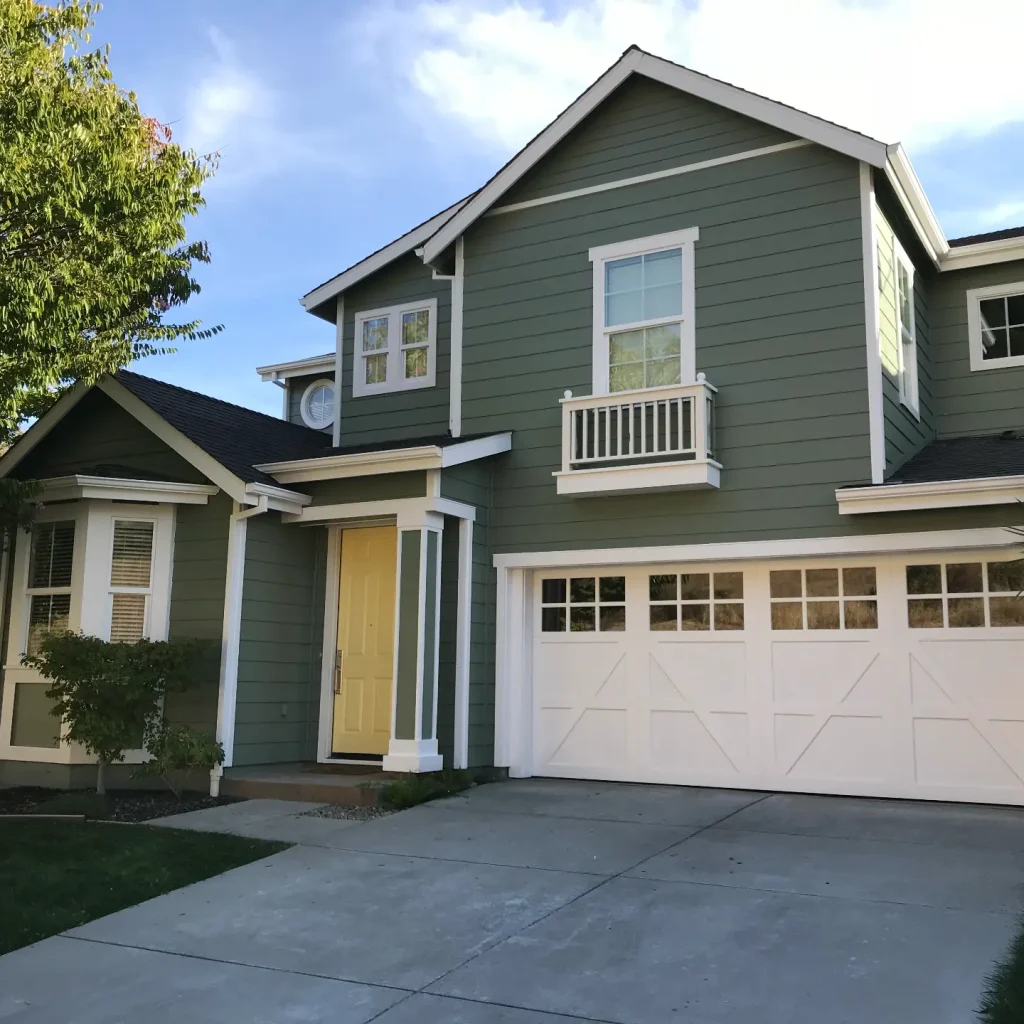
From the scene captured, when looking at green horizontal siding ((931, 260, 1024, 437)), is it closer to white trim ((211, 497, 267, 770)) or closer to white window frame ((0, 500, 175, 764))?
white trim ((211, 497, 267, 770))

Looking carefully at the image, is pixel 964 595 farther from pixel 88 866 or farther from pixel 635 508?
pixel 88 866

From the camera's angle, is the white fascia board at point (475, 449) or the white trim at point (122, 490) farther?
the white trim at point (122, 490)

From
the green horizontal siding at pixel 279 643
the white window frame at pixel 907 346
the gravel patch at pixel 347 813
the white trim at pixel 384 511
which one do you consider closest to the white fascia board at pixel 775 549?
the white trim at pixel 384 511

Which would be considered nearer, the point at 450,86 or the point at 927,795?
the point at 927,795

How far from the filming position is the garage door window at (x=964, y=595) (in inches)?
335

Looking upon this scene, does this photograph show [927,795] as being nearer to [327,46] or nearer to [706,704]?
[706,704]

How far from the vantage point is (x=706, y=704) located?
9.49 m

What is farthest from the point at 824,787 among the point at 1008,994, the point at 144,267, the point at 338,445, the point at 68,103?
the point at 68,103

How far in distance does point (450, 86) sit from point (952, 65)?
15.9 feet

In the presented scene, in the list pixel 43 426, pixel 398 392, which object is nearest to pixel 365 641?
pixel 398 392

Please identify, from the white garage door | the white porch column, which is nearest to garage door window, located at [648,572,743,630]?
the white garage door

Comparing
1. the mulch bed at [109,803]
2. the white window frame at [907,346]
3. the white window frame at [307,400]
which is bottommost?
the mulch bed at [109,803]

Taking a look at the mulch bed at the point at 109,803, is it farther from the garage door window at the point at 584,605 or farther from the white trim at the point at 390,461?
the garage door window at the point at 584,605

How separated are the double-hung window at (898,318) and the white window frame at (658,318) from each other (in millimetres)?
1669
